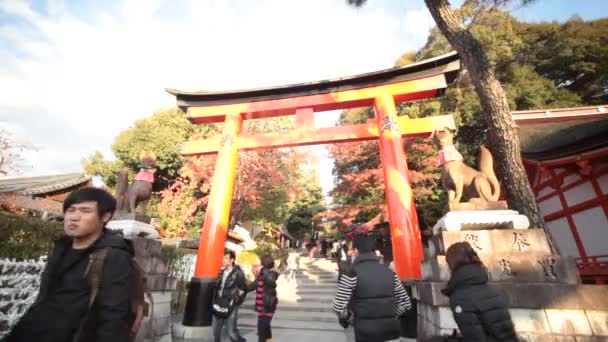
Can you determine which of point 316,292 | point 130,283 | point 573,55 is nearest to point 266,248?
point 316,292

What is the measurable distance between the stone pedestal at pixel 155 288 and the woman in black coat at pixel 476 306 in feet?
12.0

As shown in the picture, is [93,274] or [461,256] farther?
[461,256]

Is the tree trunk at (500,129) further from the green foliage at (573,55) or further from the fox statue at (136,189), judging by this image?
the green foliage at (573,55)

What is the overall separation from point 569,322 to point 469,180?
1840 mm

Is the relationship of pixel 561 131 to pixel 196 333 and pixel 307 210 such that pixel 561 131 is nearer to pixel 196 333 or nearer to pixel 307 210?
pixel 196 333

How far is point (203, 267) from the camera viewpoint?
220 inches

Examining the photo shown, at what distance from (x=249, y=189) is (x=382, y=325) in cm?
1133

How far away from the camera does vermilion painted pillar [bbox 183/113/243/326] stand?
5074 mm

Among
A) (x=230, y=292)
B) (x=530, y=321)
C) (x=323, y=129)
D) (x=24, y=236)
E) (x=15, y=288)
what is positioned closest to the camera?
(x=15, y=288)

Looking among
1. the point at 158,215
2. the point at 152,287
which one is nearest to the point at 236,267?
the point at 152,287

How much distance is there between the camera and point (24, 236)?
3.65 metres

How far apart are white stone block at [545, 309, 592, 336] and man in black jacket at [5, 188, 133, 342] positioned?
13.0 ft

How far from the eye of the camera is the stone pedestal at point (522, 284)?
278 cm

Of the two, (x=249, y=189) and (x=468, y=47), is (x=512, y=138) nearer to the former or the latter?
(x=468, y=47)
